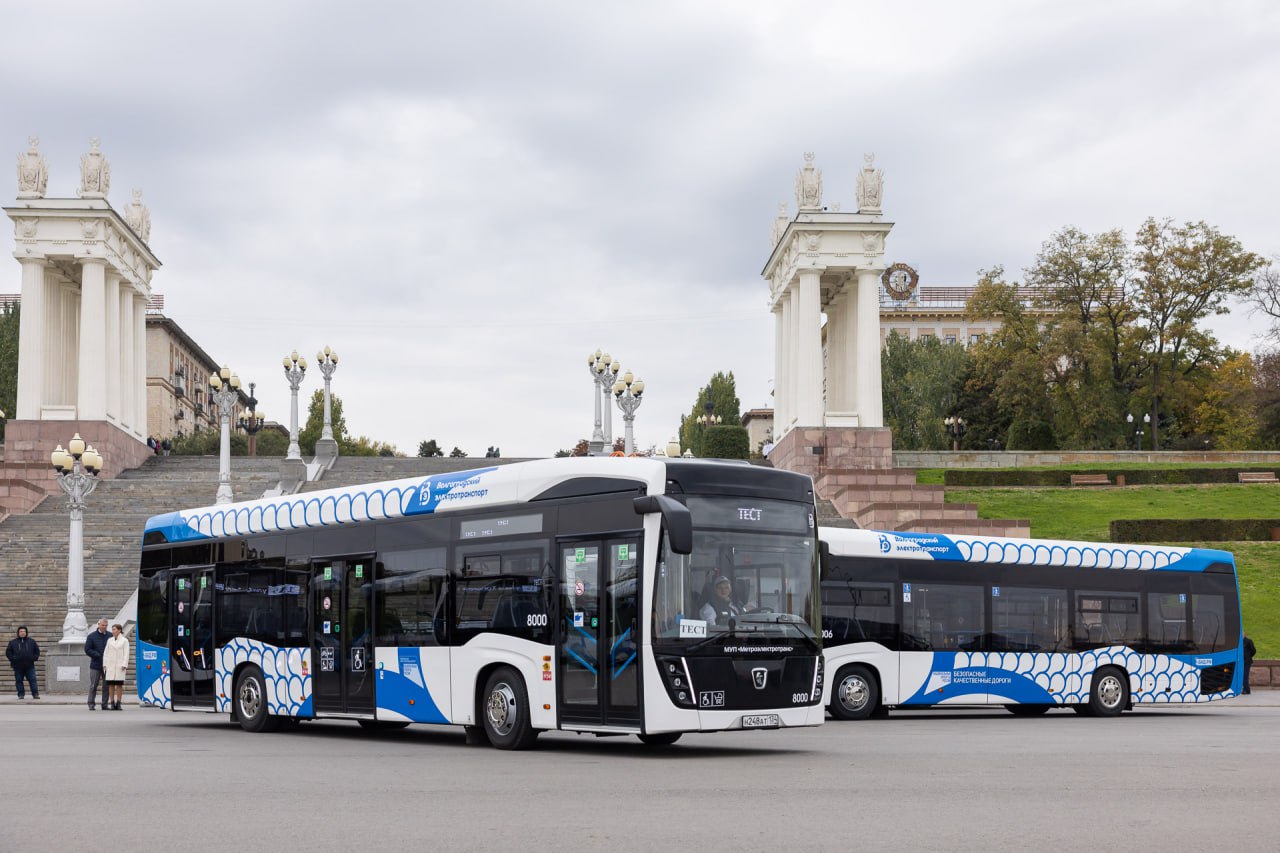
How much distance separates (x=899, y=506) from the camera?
44.4 m

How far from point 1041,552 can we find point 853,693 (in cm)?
396

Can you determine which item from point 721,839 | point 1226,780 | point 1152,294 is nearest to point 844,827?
point 721,839

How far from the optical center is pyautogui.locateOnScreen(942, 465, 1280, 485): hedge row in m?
54.5

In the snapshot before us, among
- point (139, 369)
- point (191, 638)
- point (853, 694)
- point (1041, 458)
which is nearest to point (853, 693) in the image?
point (853, 694)

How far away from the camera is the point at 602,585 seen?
1530 centimetres

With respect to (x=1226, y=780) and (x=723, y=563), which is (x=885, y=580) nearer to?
(x=723, y=563)

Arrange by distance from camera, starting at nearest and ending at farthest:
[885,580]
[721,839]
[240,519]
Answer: [721,839] < [240,519] < [885,580]

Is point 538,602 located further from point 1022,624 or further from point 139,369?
point 139,369

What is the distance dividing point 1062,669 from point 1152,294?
53263mm

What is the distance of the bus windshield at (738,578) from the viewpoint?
48.2 ft

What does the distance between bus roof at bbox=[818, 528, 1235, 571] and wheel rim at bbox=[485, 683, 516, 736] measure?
7.87 m

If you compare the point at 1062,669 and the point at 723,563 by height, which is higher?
the point at 723,563

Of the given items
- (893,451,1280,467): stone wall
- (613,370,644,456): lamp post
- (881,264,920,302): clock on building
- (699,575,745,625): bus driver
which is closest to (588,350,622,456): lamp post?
(613,370,644,456): lamp post

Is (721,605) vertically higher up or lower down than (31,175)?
lower down
